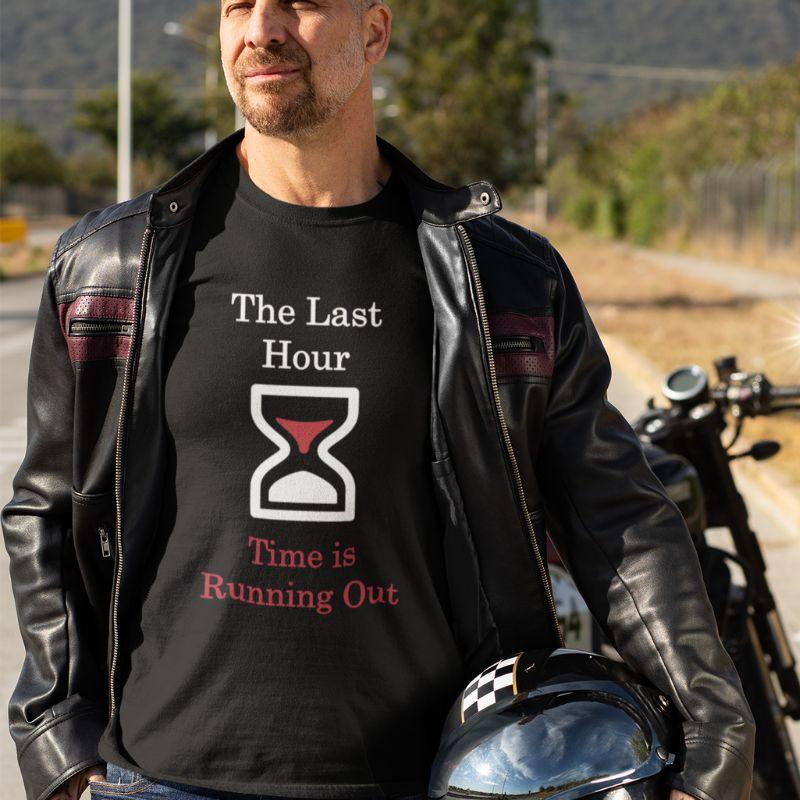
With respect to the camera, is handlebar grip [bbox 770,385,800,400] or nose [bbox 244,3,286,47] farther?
handlebar grip [bbox 770,385,800,400]

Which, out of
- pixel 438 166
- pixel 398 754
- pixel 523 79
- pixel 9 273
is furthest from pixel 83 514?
pixel 523 79

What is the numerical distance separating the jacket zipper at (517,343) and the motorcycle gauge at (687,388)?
4.35ft

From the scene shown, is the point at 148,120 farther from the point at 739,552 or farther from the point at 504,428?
the point at 504,428

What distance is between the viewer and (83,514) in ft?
7.25

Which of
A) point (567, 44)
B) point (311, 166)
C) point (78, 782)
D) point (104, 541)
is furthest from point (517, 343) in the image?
point (567, 44)

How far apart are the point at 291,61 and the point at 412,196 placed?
29 cm

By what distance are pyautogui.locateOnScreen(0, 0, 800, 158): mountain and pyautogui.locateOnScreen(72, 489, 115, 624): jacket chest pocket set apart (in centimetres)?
13002

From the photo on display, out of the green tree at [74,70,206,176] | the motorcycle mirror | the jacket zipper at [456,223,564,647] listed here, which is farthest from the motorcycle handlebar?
the green tree at [74,70,206,176]

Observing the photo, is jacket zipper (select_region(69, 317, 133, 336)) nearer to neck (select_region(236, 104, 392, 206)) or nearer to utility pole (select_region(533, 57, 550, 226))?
neck (select_region(236, 104, 392, 206))

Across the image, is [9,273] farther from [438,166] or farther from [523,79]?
[523,79]

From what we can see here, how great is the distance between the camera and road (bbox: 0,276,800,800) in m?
5.09

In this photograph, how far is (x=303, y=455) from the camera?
2072 mm

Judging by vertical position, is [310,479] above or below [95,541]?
above

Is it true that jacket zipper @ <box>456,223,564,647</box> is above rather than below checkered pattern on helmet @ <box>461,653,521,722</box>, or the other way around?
above
